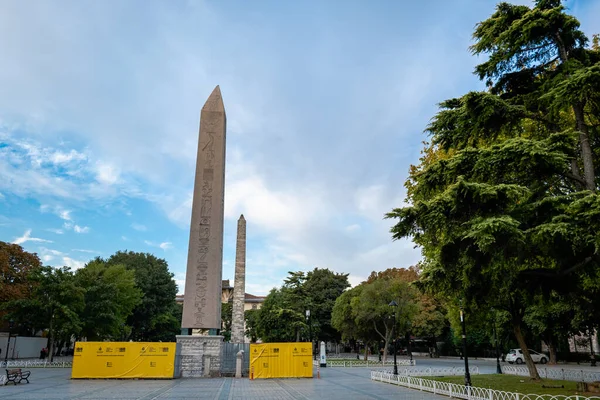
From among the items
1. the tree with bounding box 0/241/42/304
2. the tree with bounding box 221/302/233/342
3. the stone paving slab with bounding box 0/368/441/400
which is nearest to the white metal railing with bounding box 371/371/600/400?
the stone paving slab with bounding box 0/368/441/400

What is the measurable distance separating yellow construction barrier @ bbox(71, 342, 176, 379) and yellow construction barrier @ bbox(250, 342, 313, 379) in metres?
4.30

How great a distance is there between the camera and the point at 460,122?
40.4 ft

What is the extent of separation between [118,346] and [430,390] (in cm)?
1461

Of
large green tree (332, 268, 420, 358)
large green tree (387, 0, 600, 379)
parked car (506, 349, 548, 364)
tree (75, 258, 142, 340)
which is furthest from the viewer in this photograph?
parked car (506, 349, 548, 364)

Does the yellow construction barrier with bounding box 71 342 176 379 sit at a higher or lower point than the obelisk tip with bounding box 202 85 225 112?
lower

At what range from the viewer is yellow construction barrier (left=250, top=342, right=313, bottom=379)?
2295 centimetres

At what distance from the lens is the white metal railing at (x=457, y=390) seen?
36.9 ft

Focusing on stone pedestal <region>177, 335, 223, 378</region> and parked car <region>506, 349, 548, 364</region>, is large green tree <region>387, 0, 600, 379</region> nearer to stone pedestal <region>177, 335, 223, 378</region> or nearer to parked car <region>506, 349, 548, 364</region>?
stone pedestal <region>177, 335, 223, 378</region>

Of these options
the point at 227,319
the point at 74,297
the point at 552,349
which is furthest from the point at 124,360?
the point at 227,319

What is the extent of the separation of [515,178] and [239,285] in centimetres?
2394

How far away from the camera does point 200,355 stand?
2183 cm

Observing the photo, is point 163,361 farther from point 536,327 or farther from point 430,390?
point 536,327

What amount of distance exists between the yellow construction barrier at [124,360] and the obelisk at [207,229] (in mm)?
2353

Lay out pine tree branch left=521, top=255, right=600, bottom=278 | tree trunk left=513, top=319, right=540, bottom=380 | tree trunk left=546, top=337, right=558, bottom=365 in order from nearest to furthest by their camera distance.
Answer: pine tree branch left=521, top=255, right=600, bottom=278 < tree trunk left=513, top=319, right=540, bottom=380 < tree trunk left=546, top=337, right=558, bottom=365
